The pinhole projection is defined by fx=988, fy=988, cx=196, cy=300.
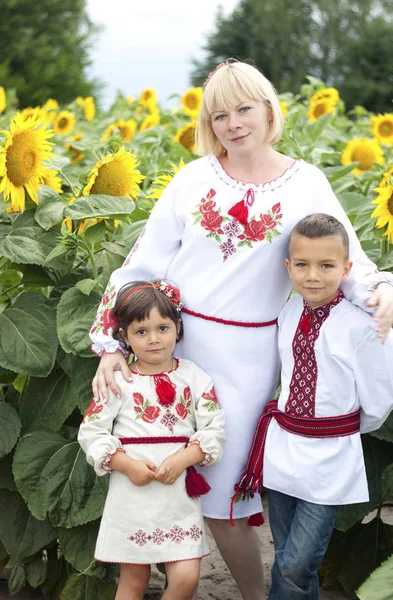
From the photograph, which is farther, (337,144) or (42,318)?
(337,144)

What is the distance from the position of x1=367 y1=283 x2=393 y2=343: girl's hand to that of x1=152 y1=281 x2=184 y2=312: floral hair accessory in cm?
53

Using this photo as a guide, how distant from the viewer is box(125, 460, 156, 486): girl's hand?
8.17ft

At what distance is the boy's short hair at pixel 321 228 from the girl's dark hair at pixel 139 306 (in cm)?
37

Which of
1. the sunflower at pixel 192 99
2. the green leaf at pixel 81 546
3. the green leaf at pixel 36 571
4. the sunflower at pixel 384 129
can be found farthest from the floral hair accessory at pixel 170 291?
the sunflower at pixel 192 99

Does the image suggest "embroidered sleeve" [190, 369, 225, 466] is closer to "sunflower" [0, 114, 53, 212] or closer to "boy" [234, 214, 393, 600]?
"boy" [234, 214, 393, 600]

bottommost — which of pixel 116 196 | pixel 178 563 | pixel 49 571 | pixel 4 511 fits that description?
pixel 49 571

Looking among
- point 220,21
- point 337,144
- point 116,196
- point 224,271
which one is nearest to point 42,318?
point 116,196

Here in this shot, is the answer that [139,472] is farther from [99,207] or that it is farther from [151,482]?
[99,207]

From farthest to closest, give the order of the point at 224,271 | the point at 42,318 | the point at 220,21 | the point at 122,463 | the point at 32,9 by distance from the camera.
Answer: the point at 220,21 < the point at 32,9 < the point at 42,318 < the point at 224,271 < the point at 122,463

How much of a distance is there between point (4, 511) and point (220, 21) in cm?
4060

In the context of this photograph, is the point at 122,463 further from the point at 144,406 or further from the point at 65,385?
the point at 65,385

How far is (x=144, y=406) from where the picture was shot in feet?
8.43

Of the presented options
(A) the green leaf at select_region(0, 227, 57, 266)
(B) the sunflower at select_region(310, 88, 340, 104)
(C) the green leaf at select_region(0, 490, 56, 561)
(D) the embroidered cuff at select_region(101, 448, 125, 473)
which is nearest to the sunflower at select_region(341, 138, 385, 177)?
(B) the sunflower at select_region(310, 88, 340, 104)

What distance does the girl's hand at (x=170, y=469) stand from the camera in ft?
8.22
